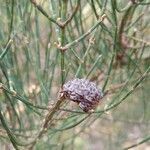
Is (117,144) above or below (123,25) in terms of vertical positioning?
below

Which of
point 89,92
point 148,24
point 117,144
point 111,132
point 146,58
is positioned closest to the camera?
point 89,92

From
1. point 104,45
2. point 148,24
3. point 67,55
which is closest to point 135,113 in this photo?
point 148,24

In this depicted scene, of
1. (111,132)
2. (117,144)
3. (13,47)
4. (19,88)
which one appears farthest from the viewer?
(111,132)

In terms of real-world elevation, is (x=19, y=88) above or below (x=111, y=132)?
above

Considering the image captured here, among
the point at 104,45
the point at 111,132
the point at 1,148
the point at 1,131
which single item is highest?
the point at 104,45

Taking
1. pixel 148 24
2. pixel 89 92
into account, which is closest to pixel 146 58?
pixel 148 24

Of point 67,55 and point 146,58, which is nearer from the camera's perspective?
point 67,55

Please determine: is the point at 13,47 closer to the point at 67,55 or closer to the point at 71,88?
the point at 67,55

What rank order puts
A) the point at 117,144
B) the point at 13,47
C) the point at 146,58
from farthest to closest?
the point at 117,144 → the point at 146,58 → the point at 13,47

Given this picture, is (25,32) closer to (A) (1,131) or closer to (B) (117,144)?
(A) (1,131)
